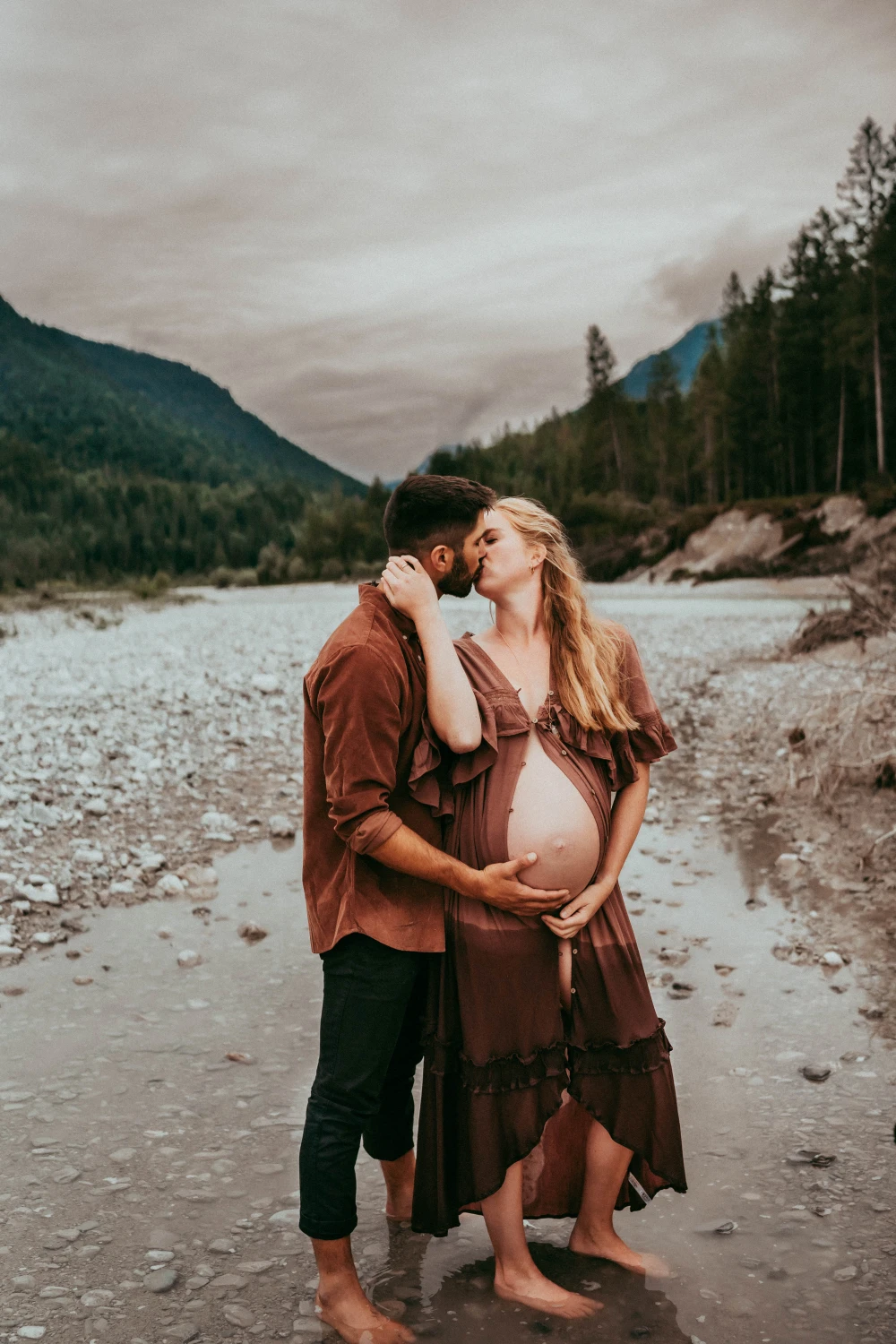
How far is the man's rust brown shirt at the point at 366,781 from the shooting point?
2.66 m

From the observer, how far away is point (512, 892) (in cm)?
280

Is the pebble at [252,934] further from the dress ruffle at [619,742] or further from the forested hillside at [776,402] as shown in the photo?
the forested hillside at [776,402]

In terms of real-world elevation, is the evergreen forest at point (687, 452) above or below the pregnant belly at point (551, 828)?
above

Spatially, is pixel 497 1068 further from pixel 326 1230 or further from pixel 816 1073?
pixel 816 1073

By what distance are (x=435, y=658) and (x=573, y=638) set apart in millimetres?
541

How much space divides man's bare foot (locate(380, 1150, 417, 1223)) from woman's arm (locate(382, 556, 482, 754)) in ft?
5.11

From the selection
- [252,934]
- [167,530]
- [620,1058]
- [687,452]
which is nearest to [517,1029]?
[620,1058]

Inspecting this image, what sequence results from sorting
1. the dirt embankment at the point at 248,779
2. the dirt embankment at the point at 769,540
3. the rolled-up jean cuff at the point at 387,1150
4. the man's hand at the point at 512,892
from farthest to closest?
the dirt embankment at the point at 769,540, the dirt embankment at the point at 248,779, the rolled-up jean cuff at the point at 387,1150, the man's hand at the point at 512,892

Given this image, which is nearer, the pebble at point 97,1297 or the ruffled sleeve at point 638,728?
the pebble at point 97,1297

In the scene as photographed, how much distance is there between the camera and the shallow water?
305 centimetres

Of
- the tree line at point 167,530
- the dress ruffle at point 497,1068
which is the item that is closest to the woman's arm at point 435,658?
the dress ruffle at point 497,1068

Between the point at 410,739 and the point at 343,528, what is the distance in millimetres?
80756

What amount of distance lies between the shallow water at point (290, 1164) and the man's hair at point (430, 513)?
2.20 m

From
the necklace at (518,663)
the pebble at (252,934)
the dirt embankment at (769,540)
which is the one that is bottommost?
the pebble at (252,934)
